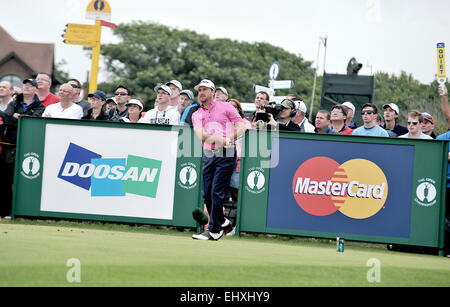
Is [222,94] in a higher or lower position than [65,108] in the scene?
higher

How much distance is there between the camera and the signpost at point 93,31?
16875mm

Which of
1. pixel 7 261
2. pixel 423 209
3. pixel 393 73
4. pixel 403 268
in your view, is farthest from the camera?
pixel 393 73

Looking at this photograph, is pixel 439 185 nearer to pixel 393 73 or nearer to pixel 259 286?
pixel 259 286

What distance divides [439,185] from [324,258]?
12.8ft

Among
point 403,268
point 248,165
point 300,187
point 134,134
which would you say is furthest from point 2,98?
point 403,268

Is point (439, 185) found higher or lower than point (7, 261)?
higher

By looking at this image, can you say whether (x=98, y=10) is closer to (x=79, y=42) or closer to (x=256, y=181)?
(x=79, y=42)

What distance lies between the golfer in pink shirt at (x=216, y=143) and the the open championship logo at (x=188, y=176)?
1.40 m

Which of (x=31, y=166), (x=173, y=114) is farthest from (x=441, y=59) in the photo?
(x=31, y=166)

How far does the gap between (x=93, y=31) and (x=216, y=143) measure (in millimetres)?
8212

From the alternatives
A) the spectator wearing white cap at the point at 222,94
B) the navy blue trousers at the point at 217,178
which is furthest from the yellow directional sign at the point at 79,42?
the navy blue trousers at the point at 217,178

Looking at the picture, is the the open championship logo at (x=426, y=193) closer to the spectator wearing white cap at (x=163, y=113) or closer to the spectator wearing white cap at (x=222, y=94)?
the spectator wearing white cap at (x=222, y=94)

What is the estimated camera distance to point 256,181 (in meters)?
11.4

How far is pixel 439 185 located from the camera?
36.2 ft
